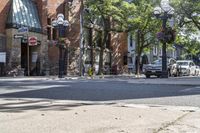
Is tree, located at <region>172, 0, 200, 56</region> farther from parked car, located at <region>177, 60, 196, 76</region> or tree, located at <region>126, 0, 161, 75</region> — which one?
parked car, located at <region>177, 60, 196, 76</region>

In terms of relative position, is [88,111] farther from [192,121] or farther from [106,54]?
[106,54]

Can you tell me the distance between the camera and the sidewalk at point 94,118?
334 inches

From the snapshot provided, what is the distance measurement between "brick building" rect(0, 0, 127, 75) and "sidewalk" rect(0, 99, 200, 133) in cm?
2431

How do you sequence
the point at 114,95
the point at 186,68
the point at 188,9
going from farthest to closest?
the point at 186,68 < the point at 188,9 < the point at 114,95

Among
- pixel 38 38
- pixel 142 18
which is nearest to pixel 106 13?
pixel 142 18

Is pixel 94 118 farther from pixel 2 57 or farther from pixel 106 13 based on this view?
pixel 106 13

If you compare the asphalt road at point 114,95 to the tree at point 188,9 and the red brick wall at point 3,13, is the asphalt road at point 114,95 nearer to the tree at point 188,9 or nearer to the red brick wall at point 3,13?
the red brick wall at point 3,13

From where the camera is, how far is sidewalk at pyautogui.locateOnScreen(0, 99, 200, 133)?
849 centimetres

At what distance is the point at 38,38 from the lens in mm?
40781

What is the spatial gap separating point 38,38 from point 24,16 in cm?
252

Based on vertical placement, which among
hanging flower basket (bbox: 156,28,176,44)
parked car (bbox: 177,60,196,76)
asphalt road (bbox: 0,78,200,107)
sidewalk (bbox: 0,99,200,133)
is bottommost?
sidewalk (bbox: 0,99,200,133)

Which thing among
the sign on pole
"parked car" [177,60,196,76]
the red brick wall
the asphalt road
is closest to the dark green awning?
the red brick wall

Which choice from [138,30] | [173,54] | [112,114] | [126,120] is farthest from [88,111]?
[173,54]

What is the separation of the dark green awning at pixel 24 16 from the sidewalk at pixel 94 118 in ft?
84.0
